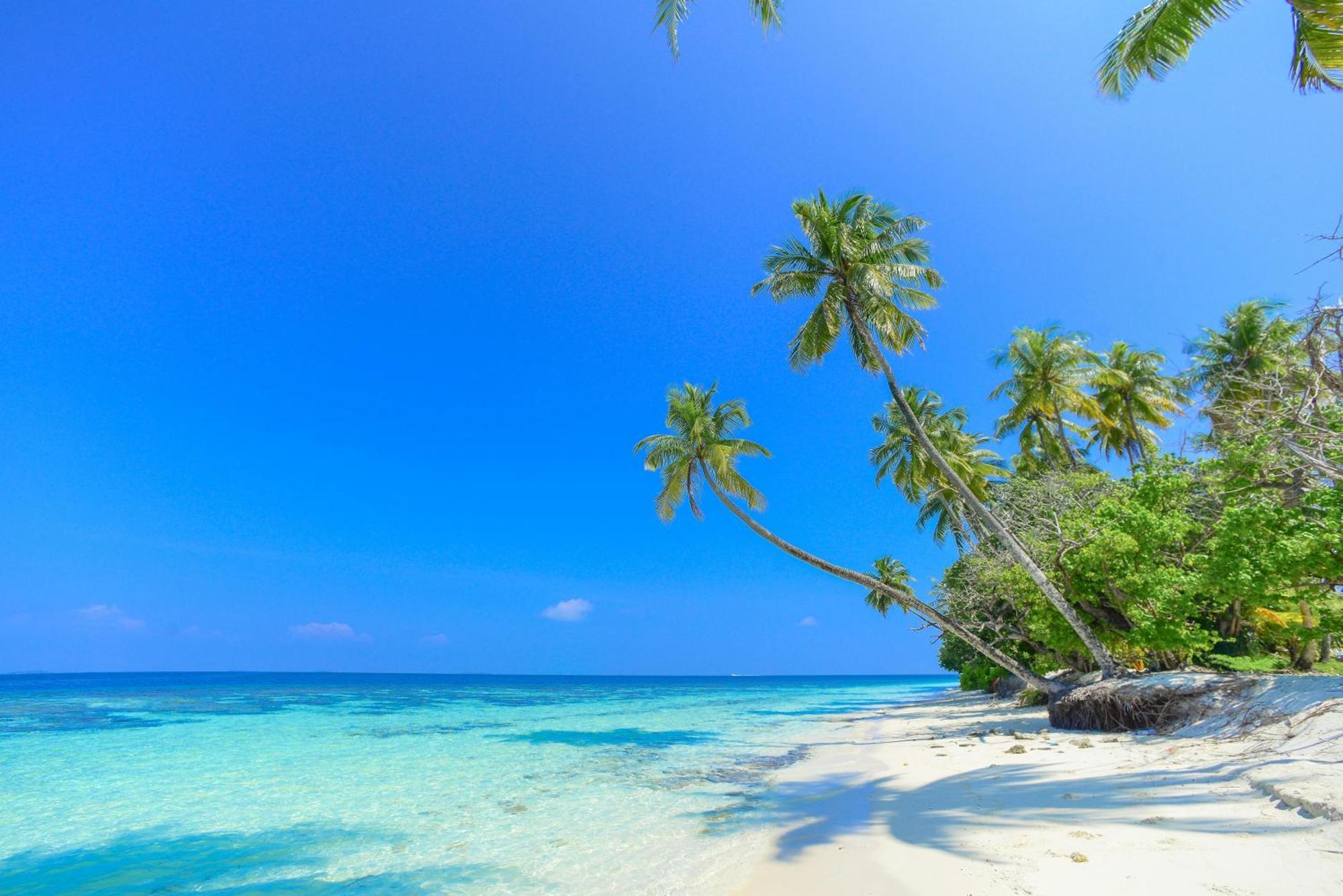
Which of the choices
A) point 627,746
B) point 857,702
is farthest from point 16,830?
point 857,702

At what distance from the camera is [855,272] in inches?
655

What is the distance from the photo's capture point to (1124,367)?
80.2 feet

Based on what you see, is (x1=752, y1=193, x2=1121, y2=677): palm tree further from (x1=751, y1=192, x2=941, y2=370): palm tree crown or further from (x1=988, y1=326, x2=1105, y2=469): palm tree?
(x1=988, y1=326, x2=1105, y2=469): palm tree

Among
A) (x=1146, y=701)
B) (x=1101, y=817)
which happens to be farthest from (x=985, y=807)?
(x=1146, y=701)

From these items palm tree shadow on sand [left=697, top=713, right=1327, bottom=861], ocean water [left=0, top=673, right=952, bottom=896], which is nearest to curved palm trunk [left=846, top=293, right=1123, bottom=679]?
palm tree shadow on sand [left=697, top=713, right=1327, bottom=861]

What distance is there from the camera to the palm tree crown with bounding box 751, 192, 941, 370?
16.7m

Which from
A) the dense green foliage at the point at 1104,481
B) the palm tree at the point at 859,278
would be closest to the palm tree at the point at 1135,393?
the dense green foliage at the point at 1104,481

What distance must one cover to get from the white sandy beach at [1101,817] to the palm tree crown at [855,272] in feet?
34.4

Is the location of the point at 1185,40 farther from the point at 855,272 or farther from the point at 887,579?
the point at 887,579

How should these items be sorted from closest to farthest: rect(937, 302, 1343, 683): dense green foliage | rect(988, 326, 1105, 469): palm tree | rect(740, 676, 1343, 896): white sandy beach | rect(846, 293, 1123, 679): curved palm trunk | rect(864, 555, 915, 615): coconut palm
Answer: rect(740, 676, 1343, 896): white sandy beach < rect(937, 302, 1343, 683): dense green foliage < rect(846, 293, 1123, 679): curved palm trunk < rect(988, 326, 1105, 469): palm tree < rect(864, 555, 915, 615): coconut palm

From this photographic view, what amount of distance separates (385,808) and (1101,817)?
32.5 ft

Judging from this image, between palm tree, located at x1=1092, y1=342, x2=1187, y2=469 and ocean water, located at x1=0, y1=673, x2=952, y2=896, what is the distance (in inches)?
693

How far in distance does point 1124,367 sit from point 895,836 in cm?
2533

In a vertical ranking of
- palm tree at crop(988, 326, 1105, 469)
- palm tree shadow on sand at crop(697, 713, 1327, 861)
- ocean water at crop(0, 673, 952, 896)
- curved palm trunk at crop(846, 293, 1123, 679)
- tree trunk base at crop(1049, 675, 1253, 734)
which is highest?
palm tree at crop(988, 326, 1105, 469)
